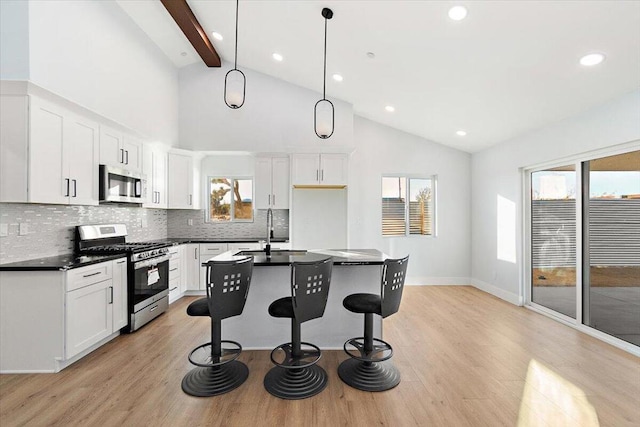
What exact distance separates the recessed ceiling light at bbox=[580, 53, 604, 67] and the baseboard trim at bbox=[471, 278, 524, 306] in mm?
3257

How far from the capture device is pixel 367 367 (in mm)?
2664

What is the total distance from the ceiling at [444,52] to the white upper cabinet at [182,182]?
1755mm

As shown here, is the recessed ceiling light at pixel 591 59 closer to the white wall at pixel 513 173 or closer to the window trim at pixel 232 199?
the white wall at pixel 513 173

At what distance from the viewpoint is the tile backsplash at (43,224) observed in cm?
288

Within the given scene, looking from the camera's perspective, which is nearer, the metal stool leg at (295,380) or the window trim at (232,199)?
the metal stool leg at (295,380)

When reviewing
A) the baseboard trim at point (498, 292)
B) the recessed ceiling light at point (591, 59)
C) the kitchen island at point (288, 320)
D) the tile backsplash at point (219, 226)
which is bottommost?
the baseboard trim at point (498, 292)

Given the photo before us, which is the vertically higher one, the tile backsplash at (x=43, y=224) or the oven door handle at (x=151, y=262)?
the tile backsplash at (x=43, y=224)

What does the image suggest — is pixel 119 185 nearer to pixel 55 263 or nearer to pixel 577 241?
pixel 55 263

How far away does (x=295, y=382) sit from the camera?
2.44m

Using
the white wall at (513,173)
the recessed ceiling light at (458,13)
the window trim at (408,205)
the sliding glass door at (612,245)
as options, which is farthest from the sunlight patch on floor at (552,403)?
the window trim at (408,205)

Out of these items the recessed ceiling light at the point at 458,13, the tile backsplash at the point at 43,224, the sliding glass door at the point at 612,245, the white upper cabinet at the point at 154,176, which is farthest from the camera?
the white upper cabinet at the point at 154,176

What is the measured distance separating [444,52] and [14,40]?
405 cm

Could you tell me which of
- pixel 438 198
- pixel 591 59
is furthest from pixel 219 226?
pixel 591 59

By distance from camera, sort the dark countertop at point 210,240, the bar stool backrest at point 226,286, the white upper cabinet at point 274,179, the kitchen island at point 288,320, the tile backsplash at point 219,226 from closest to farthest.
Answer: the bar stool backrest at point 226,286, the kitchen island at point 288,320, the dark countertop at point 210,240, the white upper cabinet at point 274,179, the tile backsplash at point 219,226
